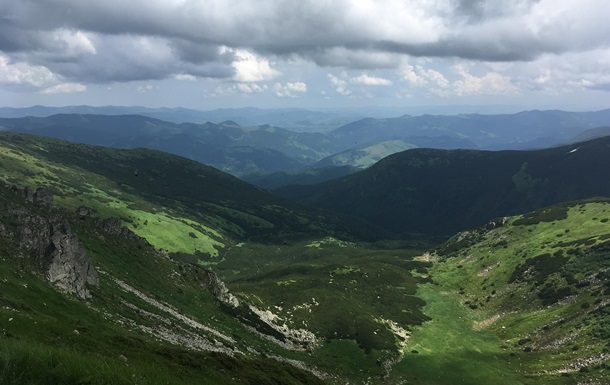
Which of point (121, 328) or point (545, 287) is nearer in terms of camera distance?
point (121, 328)

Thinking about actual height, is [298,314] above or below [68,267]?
below

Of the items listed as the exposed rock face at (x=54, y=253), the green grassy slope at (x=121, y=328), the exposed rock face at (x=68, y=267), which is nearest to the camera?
the green grassy slope at (x=121, y=328)

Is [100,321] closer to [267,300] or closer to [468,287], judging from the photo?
[267,300]

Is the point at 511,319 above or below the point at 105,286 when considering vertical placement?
below

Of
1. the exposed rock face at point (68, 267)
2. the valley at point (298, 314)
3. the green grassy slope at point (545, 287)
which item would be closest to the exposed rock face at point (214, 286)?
the valley at point (298, 314)

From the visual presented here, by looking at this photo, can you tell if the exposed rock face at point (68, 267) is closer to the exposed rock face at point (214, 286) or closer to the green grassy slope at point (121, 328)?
the green grassy slope at point (121, 328)

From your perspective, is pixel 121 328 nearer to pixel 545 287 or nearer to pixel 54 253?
pixel 54 253

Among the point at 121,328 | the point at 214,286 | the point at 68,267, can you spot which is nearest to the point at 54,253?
the point at 68,267

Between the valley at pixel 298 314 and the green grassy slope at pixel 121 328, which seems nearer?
the green grassy slope at pixel 121 328

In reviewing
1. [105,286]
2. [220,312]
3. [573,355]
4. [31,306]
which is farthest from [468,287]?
[31,306]

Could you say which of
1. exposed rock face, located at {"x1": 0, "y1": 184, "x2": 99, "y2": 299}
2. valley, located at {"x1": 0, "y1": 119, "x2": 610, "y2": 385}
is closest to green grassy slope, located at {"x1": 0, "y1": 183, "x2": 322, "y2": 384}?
valley, located at {"x1": 0, "y1": 119, "x2": 610, "y2": 385}

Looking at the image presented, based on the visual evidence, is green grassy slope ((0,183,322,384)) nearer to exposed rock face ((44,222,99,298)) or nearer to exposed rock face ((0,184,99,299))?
exposed rock face ((0,184,99,299))
